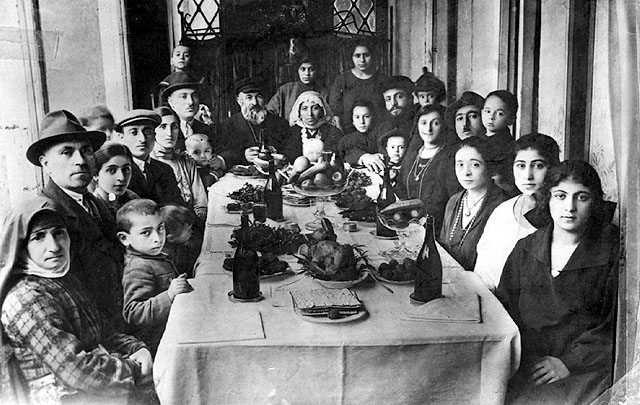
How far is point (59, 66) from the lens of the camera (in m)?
2.21

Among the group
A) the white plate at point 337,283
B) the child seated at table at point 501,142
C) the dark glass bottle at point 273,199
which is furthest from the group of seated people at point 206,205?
the white plate at point 337,283

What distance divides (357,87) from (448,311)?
81 cm

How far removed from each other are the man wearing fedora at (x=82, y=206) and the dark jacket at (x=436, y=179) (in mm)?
1000

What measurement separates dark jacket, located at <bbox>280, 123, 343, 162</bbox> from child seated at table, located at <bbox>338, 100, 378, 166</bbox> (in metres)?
0.02

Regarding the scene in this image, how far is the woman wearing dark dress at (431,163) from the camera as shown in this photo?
243 centimetres

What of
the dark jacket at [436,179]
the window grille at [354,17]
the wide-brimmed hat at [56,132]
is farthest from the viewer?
the dark jacket at [436,179]

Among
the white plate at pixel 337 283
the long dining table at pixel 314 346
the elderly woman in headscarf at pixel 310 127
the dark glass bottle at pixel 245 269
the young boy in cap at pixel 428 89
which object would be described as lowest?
the long dining table at pixel 314 346

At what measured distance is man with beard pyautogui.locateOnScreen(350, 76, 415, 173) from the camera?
2.38 metres

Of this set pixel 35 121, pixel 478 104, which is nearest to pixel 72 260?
pixel 35 121

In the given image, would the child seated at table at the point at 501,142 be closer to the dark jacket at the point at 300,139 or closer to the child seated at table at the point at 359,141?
the child seated at table at the point at 359,141

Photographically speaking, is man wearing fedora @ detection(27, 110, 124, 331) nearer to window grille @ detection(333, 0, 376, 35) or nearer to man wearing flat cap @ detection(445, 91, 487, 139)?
window grille @ detection(333, 0, 376, 35)

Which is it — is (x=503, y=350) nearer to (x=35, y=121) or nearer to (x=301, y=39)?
(x=301, y=39)

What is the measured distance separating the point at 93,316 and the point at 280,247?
2.12ft

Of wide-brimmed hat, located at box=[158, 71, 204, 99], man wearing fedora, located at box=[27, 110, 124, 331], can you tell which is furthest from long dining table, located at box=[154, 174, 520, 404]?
wide-brimmed hat, located at box=[158, 71, 204, 99]
